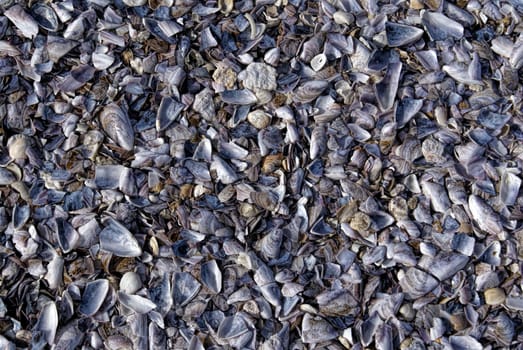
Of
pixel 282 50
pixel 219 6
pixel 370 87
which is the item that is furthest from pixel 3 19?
pixel 370 87

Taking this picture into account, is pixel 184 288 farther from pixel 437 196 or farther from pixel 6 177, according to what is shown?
pixel 437 196

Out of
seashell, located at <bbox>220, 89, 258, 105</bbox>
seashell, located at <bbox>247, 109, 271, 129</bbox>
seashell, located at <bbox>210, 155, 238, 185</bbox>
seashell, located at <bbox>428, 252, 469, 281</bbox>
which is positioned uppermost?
seashell, located at <bbox>220, 89, 258, 105</bbox>

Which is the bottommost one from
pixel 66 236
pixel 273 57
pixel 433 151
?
pixel 66 236

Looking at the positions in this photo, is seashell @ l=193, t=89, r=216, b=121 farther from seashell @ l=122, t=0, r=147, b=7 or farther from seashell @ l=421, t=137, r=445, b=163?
seashell @ l=421, t=137, r=445, b=163

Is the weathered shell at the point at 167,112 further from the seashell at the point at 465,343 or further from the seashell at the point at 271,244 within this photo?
the seashell at the point at 465,343

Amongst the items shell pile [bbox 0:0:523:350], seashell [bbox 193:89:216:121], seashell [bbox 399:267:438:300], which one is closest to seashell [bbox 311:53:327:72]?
shell pile [bbox 0:0:523:350]

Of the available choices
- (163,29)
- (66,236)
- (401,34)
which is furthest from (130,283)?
(401,34)
